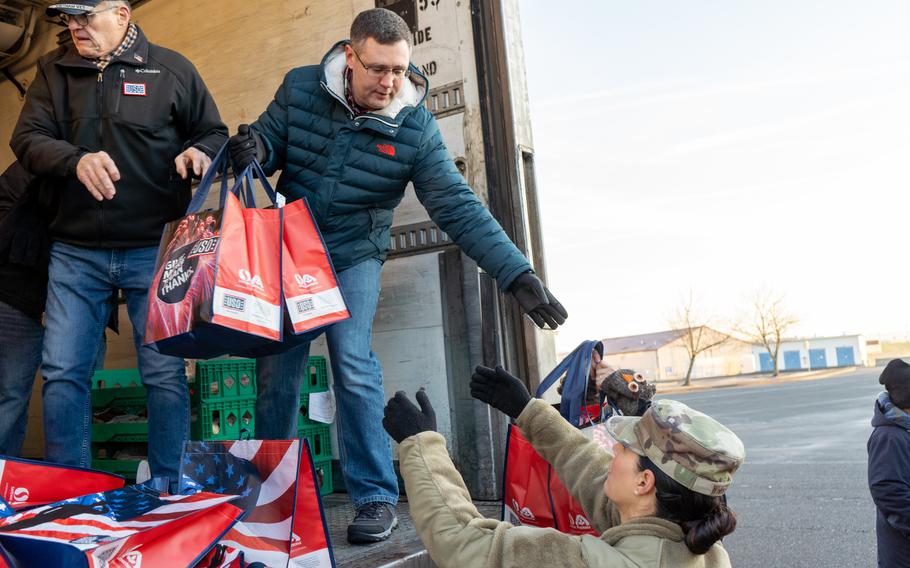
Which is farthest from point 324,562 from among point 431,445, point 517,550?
point 517,550

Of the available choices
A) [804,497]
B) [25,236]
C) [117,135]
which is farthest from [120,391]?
[804,497]

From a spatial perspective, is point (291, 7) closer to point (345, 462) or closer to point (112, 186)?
point (112, 186)

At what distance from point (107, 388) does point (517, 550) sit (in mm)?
3739

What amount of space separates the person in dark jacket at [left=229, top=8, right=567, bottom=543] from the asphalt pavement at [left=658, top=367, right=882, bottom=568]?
3.52 metres

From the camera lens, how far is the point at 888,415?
3645 mm

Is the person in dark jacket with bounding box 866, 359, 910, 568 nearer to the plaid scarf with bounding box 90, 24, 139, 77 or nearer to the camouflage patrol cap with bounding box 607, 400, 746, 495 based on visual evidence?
the camouflage patrol cap with bounding box 607, 400, 746, 495

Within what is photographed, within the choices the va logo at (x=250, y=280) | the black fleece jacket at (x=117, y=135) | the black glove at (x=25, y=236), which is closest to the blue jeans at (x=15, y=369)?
the black glove at (x=25, y=236)

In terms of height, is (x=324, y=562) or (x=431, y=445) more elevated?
(x=431, y=445)

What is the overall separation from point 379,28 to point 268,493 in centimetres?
172

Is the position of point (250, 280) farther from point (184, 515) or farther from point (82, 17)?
point (82, 17)

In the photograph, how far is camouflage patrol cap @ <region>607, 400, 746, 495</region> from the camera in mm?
1798

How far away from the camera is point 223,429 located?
163 inches

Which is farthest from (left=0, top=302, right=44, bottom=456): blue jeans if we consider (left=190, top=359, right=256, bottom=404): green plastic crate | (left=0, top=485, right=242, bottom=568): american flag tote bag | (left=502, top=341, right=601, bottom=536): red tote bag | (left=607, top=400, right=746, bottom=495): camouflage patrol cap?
(left=607, top=400, right=746, bottom=495): camouflage patrol cap

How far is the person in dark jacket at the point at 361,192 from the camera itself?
2979mm
